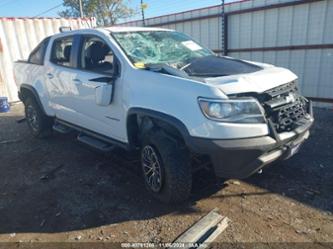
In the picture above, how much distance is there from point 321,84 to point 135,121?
5.51 m

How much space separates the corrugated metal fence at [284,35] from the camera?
283 inches

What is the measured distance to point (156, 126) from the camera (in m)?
3.47

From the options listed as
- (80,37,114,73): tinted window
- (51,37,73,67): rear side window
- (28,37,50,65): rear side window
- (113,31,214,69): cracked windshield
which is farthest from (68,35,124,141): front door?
(28,37,50,65): rear side window

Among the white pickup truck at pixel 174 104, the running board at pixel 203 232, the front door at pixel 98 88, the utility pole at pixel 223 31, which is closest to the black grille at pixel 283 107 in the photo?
the white pickup truck at pixel 174 104

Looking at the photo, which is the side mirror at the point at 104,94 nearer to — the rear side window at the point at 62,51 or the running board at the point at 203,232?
the rear side window at the point at 62,51

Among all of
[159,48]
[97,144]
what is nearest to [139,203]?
[97,144]

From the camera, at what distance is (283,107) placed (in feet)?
10.4

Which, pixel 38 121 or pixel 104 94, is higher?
pixel 104 94

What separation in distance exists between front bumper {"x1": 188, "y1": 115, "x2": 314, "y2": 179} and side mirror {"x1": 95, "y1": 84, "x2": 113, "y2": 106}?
141cm

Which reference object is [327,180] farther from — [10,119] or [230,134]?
[10,119]

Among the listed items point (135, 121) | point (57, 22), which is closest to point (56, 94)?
point (135, 121)

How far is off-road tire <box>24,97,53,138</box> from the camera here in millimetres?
5996

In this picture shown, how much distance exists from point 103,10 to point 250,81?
37517mm

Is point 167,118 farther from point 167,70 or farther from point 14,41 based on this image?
point 14,41
